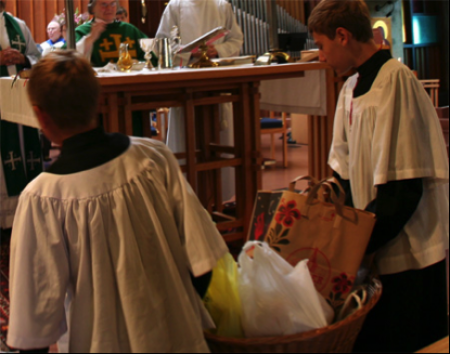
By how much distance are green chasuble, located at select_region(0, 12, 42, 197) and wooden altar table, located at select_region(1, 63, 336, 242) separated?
4.07 ft

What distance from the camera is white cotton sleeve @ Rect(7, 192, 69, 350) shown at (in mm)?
1245

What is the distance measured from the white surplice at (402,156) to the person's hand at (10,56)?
3.04 metres

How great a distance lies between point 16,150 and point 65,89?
3240 mm

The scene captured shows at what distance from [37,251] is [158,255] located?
0.25m

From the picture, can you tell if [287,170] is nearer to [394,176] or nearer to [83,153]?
[394,176]

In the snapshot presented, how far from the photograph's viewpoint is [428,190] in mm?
1813

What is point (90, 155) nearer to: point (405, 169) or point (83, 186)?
point (83, 186)

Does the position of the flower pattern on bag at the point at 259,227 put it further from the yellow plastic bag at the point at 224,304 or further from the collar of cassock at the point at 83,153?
the collar of cassock at the point at 83,153

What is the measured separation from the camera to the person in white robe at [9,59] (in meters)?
4.14

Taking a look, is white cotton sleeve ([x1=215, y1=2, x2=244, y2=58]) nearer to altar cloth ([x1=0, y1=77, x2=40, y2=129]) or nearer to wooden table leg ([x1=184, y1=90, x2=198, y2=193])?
wooden table leg ([x1=184, y1=90, x2=198, y2=193])

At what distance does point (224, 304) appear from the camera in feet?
5.19

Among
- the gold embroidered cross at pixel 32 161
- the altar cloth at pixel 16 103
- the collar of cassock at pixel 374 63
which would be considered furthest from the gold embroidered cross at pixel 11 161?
the collar of cassock at pixel 374 63

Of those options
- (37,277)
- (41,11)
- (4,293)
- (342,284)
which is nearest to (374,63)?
(342,284)

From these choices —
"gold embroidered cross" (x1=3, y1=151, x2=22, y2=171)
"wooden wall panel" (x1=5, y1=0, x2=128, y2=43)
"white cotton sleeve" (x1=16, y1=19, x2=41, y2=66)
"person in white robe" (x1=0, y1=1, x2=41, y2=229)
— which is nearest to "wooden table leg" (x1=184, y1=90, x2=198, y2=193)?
"person in white robe" (x1=0, y1=1, x2=41, y2=229)
